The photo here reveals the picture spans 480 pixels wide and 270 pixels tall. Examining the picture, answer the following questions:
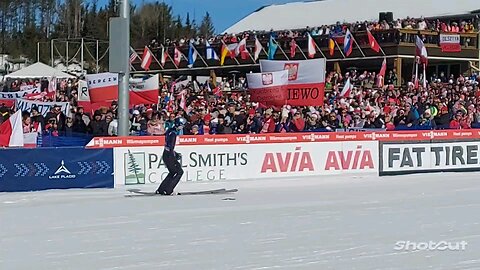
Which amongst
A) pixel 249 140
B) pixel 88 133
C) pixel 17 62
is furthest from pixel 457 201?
pixel 17 62

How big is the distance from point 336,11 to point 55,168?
43.5m

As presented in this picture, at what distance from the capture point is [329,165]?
20922mm

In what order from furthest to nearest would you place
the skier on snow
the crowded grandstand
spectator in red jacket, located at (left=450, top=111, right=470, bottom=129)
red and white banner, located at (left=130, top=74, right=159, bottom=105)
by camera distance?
red and white banner, located at (left=130, top=74, right=159, bottom=105)
spectator in red jacket, located at (left=450, top=111, right=470, bottom=129)
the crowded grandstand
the skier on snow

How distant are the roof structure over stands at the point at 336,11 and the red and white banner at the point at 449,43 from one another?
9781mm

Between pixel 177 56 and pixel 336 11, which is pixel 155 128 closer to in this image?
pixel 177 56

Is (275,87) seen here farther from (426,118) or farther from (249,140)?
(426,118)

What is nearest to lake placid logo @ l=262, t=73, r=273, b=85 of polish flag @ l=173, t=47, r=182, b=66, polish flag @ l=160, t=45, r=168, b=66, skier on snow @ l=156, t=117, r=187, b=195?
skier on snow @ l=156, t=117, r=187, b=195

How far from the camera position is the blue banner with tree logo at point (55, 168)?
689 inches

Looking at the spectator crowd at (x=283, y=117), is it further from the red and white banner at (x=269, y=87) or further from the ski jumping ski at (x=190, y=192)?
the ski jumping ski at (x=190, y=192)

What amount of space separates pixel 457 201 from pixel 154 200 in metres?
5.61

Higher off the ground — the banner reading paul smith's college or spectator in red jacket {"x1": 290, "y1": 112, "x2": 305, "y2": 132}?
the banner reading paul smith's college

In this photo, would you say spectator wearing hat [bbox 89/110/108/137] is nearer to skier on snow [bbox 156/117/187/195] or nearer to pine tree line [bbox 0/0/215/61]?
skier on snow [bbox 156/117/187/195]

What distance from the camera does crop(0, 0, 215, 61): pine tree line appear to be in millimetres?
81750

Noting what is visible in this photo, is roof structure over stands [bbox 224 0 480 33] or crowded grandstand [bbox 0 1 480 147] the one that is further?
roof structure over stands [bbox 224 0 480 33]
